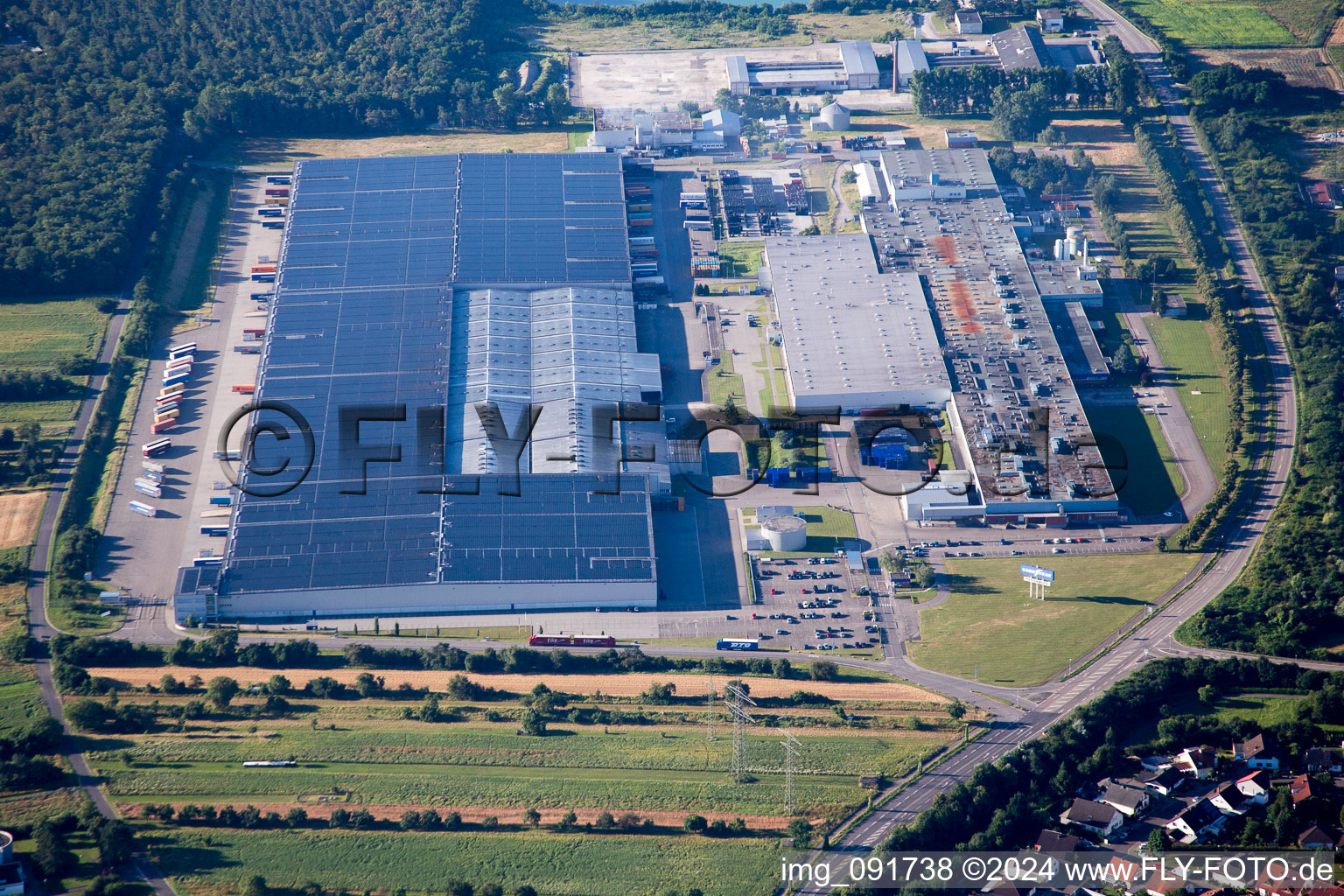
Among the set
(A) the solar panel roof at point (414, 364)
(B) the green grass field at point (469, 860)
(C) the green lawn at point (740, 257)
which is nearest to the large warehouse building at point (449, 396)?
(A) the solar panel roof at point (414, 364)

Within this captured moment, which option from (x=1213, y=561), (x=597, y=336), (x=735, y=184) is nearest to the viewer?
(x=1213, y=561)

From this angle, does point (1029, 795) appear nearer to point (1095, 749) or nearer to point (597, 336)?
point (1095, 749)

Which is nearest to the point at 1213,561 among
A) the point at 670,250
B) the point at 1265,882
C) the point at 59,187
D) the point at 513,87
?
the point at 1265,882

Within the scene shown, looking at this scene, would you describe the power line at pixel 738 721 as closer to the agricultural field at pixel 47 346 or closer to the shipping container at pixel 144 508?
the shipping container at pixel 144 508

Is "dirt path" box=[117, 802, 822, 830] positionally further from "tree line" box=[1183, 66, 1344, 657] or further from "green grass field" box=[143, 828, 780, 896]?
"tree line" box=[1183, 66, 1344, 657]

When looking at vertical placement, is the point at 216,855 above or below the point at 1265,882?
below

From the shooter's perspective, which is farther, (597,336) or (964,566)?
(597,336)

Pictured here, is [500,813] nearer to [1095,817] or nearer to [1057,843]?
[1057,843]
